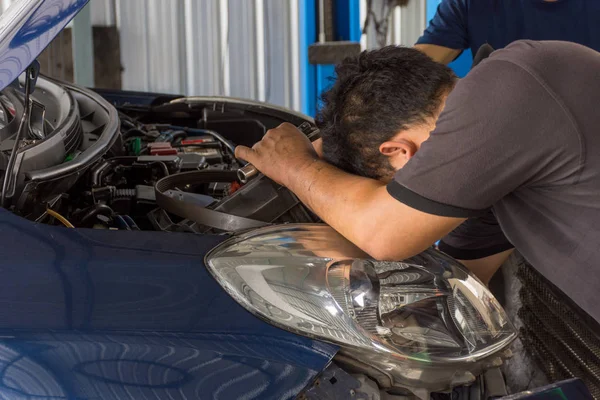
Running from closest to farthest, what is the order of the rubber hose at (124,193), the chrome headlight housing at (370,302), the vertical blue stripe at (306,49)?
the chrome headlight housing at (370,302) < the rubber hose at (124,193) < the vertical blue stripe at (306,49)

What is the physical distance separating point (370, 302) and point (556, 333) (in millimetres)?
653

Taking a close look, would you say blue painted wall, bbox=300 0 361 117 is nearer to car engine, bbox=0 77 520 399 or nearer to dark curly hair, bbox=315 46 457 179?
car engine, bbox=0 77 520 399

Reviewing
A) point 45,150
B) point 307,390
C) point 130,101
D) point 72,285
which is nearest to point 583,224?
point 307,390

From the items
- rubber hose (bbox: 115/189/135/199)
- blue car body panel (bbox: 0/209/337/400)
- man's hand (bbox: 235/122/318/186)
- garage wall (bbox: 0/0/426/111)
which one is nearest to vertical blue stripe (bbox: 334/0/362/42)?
garage wall (bbox: 0/0/426/111)

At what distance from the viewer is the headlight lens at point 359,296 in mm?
1158

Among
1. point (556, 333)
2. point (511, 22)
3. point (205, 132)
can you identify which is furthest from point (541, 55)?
point (205, 132)

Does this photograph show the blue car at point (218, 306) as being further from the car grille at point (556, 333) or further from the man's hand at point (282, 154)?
the car grille at point (556, 333)

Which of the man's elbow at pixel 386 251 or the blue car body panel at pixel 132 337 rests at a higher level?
the man's elbow at pixel 386 251

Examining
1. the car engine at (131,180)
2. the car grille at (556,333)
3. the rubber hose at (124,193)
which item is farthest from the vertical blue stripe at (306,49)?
the car grille at (556,333)

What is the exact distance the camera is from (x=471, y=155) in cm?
112

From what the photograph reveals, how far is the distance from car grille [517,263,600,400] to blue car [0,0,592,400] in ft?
0.82

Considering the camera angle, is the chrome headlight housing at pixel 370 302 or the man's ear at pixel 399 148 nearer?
the chrome headlight housing at pixel 370 302

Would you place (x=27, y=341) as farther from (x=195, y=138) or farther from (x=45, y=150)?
(x=195, y=138)

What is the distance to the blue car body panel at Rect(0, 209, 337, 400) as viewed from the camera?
1053 millimetres
